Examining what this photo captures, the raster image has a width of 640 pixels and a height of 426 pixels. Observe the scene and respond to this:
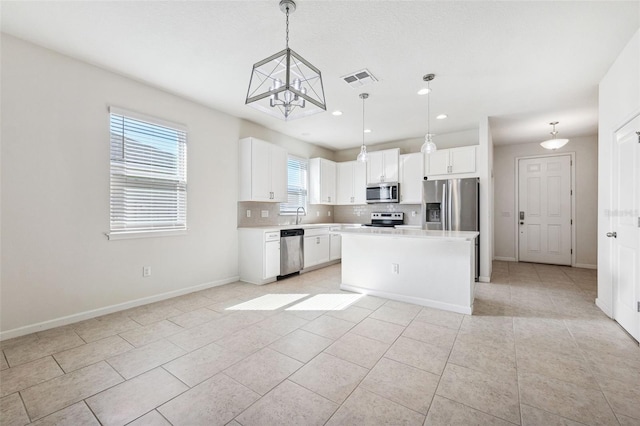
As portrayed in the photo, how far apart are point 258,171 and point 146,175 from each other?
1613mm

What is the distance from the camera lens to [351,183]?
641 centimetres

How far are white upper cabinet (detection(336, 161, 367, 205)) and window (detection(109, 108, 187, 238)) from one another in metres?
3.62

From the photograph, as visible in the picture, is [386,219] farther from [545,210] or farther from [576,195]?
[576,195]

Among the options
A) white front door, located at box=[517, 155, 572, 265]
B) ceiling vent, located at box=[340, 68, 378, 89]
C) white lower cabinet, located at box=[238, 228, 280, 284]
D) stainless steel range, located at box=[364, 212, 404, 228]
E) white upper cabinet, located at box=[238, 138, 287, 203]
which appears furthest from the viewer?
stainless steel range, located at box=[364, 212, 404, 228]

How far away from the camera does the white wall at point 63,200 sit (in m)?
2.49

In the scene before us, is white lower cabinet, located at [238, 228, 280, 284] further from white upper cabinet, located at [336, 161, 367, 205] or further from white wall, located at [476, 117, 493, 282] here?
white wall, located at [476, 117, 493, 282]

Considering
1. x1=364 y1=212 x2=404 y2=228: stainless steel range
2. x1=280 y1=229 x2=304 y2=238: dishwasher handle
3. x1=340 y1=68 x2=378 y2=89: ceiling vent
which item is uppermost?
x1=340 y1=68 x2=378 y2=89: ceiling vent

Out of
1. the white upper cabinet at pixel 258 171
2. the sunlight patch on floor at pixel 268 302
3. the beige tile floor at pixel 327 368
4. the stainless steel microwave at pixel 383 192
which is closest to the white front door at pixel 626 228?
the beige tile floor at pixel 327 368

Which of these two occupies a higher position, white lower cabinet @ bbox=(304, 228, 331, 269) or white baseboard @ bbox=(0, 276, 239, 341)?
white lower cabinet @ bbox=(304, 228, 331, 269)

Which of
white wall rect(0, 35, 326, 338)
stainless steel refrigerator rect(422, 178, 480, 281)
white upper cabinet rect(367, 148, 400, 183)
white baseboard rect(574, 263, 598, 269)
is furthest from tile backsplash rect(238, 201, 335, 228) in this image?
white baseboard rect(574, 263, 598, 269)

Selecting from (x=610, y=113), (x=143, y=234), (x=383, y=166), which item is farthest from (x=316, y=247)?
(x=610, y=113)

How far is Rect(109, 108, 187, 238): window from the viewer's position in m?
3.15

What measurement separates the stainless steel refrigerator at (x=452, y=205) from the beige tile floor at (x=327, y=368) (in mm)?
1656

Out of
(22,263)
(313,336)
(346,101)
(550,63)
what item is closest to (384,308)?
(313,336)
